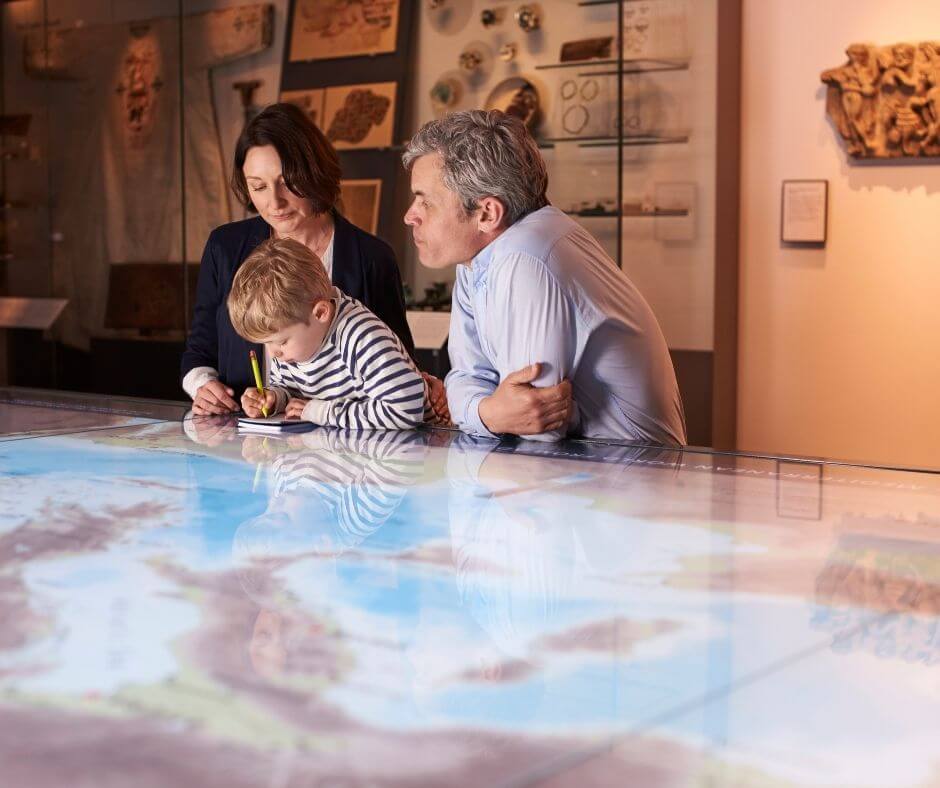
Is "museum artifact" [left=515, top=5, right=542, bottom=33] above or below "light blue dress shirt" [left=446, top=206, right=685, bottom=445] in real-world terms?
above

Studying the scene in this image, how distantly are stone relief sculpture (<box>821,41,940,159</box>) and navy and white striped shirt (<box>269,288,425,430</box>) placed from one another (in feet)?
10.9

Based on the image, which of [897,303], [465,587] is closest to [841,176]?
[897,303]

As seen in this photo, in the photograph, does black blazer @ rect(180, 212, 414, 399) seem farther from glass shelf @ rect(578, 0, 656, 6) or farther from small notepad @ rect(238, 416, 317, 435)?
glass shelf @ rect(578, 0, 656, 6)

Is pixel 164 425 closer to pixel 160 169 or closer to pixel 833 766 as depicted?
pixel 833 766

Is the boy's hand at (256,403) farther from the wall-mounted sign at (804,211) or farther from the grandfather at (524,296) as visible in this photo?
the wall-mounted sign at (804,211)

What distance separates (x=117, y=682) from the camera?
884 millimetres

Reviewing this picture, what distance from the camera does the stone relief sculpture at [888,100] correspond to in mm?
4988

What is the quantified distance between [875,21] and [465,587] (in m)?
4.64

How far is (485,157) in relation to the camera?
7.40 feet

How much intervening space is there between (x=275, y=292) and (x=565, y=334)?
0.54 meters

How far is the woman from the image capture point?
282 centimetres

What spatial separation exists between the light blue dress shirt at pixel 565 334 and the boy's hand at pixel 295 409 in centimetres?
27

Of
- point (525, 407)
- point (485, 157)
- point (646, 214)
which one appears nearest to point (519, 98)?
point (646, 214)

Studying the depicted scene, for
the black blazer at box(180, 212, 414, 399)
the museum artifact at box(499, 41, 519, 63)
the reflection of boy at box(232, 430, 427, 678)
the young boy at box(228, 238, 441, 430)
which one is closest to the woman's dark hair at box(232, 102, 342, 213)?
the black blazer at box(180, 212, 414, 399)
